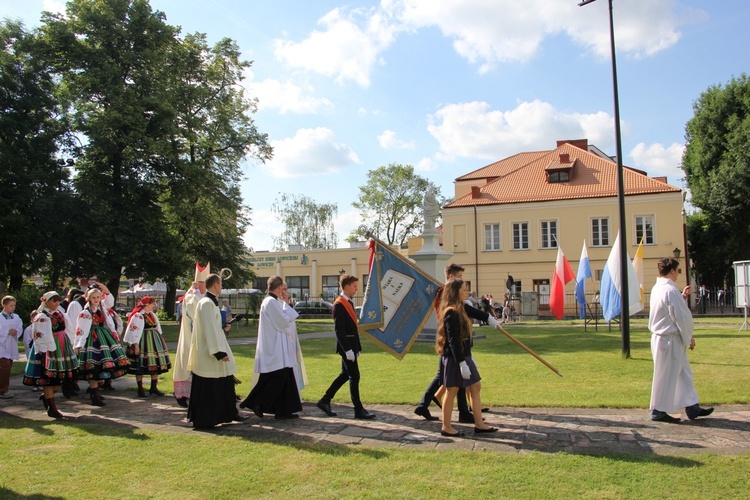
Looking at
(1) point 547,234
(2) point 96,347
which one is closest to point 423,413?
(2) point 96,347

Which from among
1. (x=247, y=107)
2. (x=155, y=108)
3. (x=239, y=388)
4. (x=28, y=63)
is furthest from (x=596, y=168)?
(x=239, y=388)

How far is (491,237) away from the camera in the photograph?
43.3 meters

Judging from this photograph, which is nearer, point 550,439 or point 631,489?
point 631,489

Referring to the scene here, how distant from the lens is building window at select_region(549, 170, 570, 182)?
4319cm

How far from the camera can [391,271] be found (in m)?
9.52

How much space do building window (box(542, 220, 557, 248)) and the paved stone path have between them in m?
34.2

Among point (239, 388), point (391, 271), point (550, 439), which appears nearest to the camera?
point (550, 439)

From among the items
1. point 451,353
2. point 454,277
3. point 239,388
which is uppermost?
point 454,277

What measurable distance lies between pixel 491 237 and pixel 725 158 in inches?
647

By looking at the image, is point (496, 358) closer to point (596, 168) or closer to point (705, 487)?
point (705, 487)

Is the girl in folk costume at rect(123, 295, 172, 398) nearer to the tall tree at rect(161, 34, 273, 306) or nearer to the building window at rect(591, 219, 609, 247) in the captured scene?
the tall tree at rect(161, 34, 273, 306)

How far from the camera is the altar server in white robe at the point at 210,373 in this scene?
782cm

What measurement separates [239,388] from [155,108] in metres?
22.3

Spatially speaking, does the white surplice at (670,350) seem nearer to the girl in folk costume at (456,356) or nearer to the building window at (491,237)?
the girl in folk costume at (456,356)
